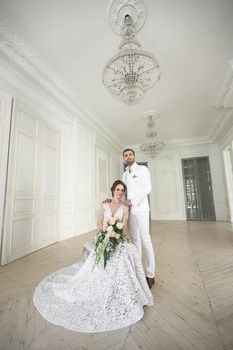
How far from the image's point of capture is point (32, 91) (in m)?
3.85

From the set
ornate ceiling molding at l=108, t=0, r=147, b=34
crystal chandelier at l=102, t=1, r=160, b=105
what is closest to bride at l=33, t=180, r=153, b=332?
crystal chandelier at l=102, t=1, r=160, b=105

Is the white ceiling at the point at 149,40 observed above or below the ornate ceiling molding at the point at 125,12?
above

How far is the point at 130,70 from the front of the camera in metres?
2.36

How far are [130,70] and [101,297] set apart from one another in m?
2.60

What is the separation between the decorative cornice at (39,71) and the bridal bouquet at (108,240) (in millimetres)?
3303

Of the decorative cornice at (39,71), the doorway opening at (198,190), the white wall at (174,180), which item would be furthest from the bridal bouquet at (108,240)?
the doorway opening at (198,190)

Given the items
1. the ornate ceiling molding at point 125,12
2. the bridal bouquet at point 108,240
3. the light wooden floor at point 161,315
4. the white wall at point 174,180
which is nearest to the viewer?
the light wooden floor at point 161,315

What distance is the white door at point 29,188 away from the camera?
314 centimetres

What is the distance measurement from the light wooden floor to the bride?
0.23 feet

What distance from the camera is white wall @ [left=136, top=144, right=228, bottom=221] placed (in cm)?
820

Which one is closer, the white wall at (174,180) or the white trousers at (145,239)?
the white trousers at (145,239)

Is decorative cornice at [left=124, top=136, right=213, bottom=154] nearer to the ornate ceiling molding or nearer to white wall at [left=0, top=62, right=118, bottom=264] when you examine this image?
white wall at [left=0, top=62, right=118, bottom=264]

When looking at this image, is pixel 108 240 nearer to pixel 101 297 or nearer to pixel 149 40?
pixel 101 297

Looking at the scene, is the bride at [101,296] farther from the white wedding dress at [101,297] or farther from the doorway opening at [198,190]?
the doorway opening at [198,190]
